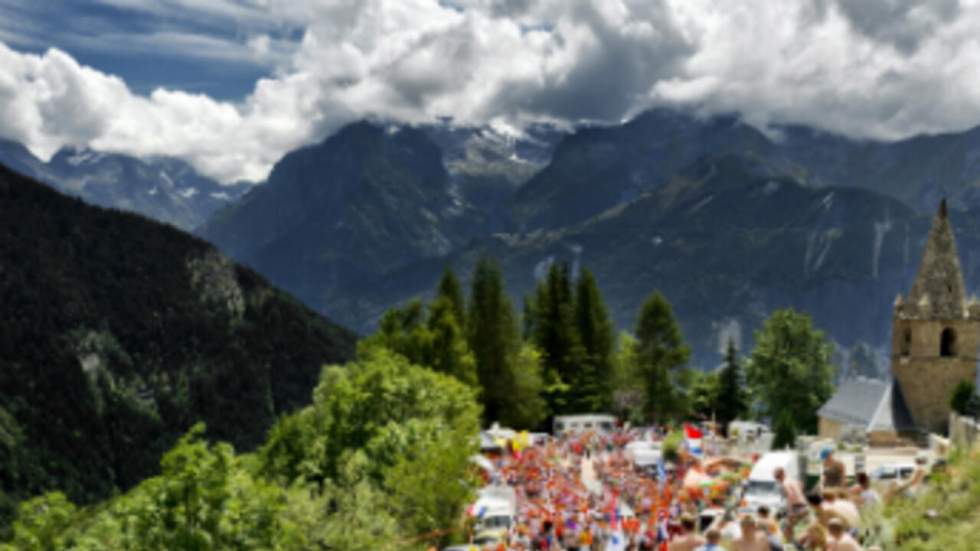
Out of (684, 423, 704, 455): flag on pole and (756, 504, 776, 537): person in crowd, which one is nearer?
(756, 504, 776, 537): person in crowd

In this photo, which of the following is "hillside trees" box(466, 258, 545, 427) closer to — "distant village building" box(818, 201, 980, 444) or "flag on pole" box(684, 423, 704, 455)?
→ "flag on pole" box(684, 423, 704, 455)

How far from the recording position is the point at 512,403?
68.6 m

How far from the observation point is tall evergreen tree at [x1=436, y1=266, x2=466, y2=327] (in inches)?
2859

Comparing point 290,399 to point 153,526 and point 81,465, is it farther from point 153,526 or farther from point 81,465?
point 153,526

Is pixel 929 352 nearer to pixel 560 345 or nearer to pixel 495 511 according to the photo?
pixel 495 511

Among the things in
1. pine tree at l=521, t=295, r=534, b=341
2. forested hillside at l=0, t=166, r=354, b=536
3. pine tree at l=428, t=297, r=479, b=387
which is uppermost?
pine tree at l=521, t=295, r=534, b=341

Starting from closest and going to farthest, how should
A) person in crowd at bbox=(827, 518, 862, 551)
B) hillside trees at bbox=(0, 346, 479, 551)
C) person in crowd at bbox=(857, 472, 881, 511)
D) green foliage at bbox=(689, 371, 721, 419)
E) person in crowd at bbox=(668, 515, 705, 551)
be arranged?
person in crowd at bbox=(827, 518, 862, 551), person in crowd at bbox=(668, 515, 705, 551), person in crowd at bbox=(857, 472, 881, 511), hillside trees at bbox=(0, 346, 479, 551), green foliage at bbox=(689, 371, 721, 419)

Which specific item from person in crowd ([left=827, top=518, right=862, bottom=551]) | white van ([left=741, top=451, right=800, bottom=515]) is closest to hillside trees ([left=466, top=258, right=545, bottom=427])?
white van ([left=741, top=451, right=800, bottom=515])

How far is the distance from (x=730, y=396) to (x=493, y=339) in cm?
2218

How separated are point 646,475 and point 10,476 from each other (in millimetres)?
129816

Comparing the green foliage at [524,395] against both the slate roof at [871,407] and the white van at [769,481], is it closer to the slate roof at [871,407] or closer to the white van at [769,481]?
the slate roof at [871,407]

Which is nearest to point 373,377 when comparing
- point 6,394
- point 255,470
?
point 255,470

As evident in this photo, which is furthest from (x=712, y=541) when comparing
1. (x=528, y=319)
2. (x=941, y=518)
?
(x=528, y=319)

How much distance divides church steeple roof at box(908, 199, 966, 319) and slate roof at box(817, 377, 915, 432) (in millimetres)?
4912
